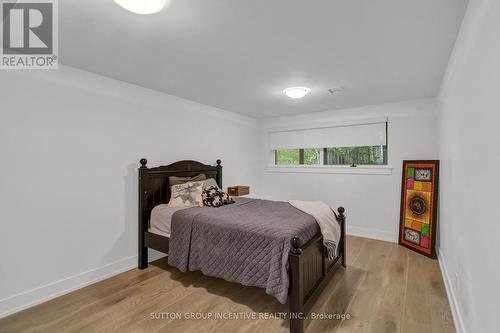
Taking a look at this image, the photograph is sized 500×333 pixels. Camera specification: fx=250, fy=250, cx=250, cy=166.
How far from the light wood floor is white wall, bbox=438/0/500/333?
359mm

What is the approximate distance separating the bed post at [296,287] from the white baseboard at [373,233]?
278cm

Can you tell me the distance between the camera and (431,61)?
7.96 ft

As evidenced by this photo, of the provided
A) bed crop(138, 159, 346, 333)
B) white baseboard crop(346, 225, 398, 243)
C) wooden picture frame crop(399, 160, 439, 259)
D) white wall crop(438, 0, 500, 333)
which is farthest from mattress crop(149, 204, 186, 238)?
wooden picture frame crop(399, 160, 439, 259)

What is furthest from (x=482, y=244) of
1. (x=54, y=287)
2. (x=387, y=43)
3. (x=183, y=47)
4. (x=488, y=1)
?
(x=54, y=287)

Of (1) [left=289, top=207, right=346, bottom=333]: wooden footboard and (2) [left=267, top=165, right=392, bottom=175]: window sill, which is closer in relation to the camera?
(1) [left=289, top=207, right=346, bottom=333]: wooden footboard

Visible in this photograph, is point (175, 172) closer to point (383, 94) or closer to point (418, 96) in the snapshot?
point (383, 94)

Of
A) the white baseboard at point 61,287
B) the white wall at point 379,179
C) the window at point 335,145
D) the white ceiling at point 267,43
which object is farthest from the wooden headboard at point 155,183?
the white wall at point 379,179

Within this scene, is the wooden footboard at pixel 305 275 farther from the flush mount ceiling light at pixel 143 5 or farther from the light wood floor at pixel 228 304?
the flush mount ceiling light at pixel 143 5

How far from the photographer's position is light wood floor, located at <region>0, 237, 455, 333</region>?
2.04 meters

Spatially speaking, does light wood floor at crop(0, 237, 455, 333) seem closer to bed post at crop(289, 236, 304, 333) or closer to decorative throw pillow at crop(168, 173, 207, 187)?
bed post at crop(289, 236, 304, 333)

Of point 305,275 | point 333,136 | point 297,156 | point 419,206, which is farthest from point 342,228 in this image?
point 297,156

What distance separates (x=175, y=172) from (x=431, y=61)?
326cm

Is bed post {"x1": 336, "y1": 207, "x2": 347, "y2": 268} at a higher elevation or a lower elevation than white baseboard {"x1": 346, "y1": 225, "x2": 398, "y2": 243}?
higher

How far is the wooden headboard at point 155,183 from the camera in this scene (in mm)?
3152
